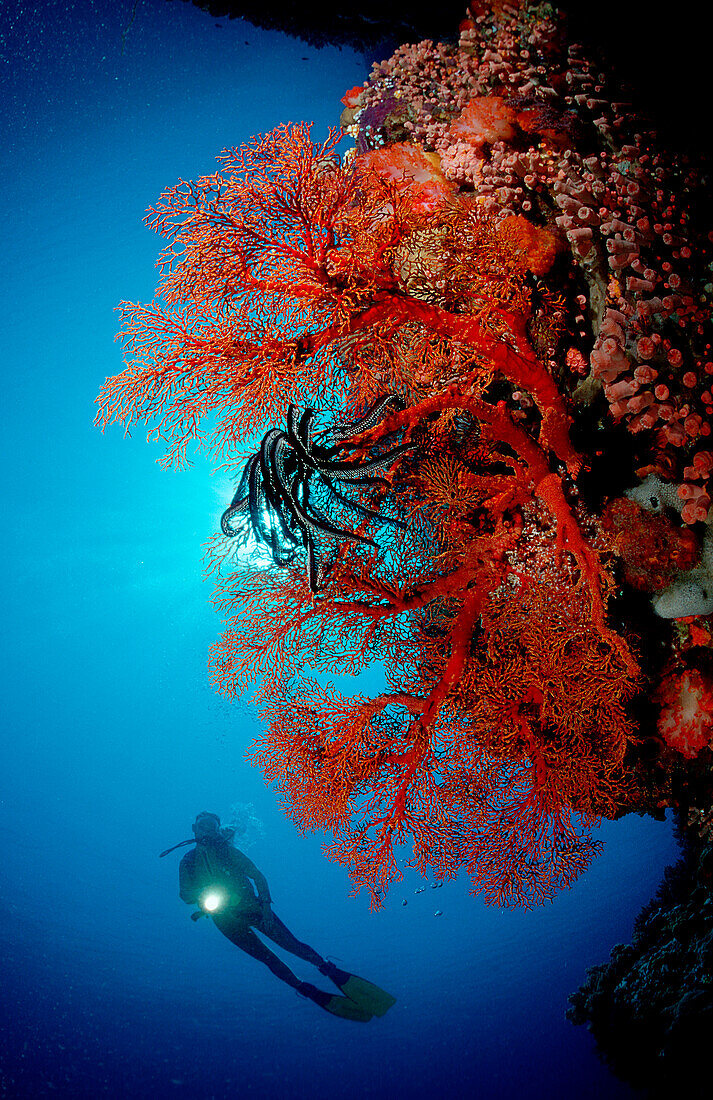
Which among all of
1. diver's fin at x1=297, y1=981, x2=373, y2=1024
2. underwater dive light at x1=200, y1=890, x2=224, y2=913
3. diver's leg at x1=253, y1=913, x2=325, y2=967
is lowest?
diver's fin at x1=297, y1=981, x2=373, y2=1024

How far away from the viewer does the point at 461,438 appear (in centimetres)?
394

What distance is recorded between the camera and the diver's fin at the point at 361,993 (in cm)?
1296

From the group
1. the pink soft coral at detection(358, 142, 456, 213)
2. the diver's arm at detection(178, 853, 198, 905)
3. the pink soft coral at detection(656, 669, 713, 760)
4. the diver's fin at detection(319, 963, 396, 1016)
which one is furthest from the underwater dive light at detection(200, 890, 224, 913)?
the pink soft coral at detection(358, 142, 456, 213)

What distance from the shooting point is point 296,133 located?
7.78 feet

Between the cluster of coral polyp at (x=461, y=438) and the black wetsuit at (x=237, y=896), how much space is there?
28.4ft

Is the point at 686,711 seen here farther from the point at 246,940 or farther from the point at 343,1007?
the point at 343,1007

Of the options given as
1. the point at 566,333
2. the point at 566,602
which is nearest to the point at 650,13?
the point at 566,333

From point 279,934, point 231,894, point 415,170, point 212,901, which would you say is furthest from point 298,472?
point 279,934

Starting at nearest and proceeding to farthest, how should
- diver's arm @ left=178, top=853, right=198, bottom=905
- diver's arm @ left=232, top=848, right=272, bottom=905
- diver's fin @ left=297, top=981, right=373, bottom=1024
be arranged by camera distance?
diver's arm @ left=178, top=853, right=198, bottom=905, diver's arm @ left=232, top=848, right=272, bottom=905, diver's fin @ left=297, top=981, right=373, bottom=1024

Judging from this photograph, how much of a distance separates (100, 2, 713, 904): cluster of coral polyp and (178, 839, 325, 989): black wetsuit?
8654mm

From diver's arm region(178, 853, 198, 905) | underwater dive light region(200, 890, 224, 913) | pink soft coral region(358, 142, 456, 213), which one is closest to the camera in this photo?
pink soft coral region(358, 142, 456, 213)

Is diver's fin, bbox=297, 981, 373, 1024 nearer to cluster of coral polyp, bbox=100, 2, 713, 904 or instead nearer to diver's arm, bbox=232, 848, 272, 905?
diver's arm, bbox=232, 848, 272, 905

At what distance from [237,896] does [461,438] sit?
11928 millimetres

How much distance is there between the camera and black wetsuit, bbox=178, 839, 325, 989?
35.4 feet
